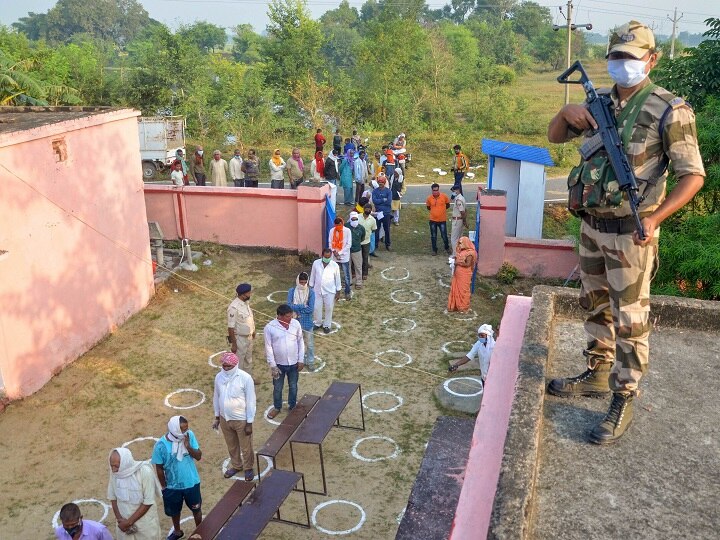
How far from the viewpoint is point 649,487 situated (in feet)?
9.93

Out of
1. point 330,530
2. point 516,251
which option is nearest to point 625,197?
point 330,530

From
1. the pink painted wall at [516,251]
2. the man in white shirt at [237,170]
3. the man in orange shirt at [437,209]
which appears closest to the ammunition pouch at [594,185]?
the pink painted wall at [516,251]

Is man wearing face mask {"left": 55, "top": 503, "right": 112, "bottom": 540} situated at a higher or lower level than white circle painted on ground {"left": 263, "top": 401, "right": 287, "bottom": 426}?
higher

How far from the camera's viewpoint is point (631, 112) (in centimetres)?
323

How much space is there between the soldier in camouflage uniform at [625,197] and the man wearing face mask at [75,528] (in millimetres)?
4385

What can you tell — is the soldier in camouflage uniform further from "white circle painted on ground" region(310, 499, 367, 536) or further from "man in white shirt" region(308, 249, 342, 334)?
"man in white shirt" region(308, 249, 342, 334)

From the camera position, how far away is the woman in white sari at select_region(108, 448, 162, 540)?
624 cm

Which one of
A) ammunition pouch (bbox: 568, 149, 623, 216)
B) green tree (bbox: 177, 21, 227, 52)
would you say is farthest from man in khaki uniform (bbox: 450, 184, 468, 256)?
green tree (bbox: 177, 21, 227, 52)

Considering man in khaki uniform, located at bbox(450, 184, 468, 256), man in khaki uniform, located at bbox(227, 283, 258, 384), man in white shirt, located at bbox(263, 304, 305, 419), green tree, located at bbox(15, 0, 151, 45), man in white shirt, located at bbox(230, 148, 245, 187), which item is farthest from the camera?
green tree, located at bbox(15, 0, 151, 45)

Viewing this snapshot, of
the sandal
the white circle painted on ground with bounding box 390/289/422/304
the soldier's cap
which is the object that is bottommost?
the sandal

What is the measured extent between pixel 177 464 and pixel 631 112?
17.6 feet

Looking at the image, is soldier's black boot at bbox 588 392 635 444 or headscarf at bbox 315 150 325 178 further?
headscarf at bbox 315 150 325 178

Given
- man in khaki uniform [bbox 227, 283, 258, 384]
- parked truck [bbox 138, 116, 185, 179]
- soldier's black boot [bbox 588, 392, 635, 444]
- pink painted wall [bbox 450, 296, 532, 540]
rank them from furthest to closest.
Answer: parked truck [bbox 138, 116, 185, 179], man in khaki uniform [bbox 227, 283, 258, 384], soldier's black boot [bbox 588, 392, 635, 444], pink painted wall [bbox 450, 296, 532, 540]

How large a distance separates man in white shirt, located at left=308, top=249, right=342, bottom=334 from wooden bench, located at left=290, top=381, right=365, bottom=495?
2393 mm
